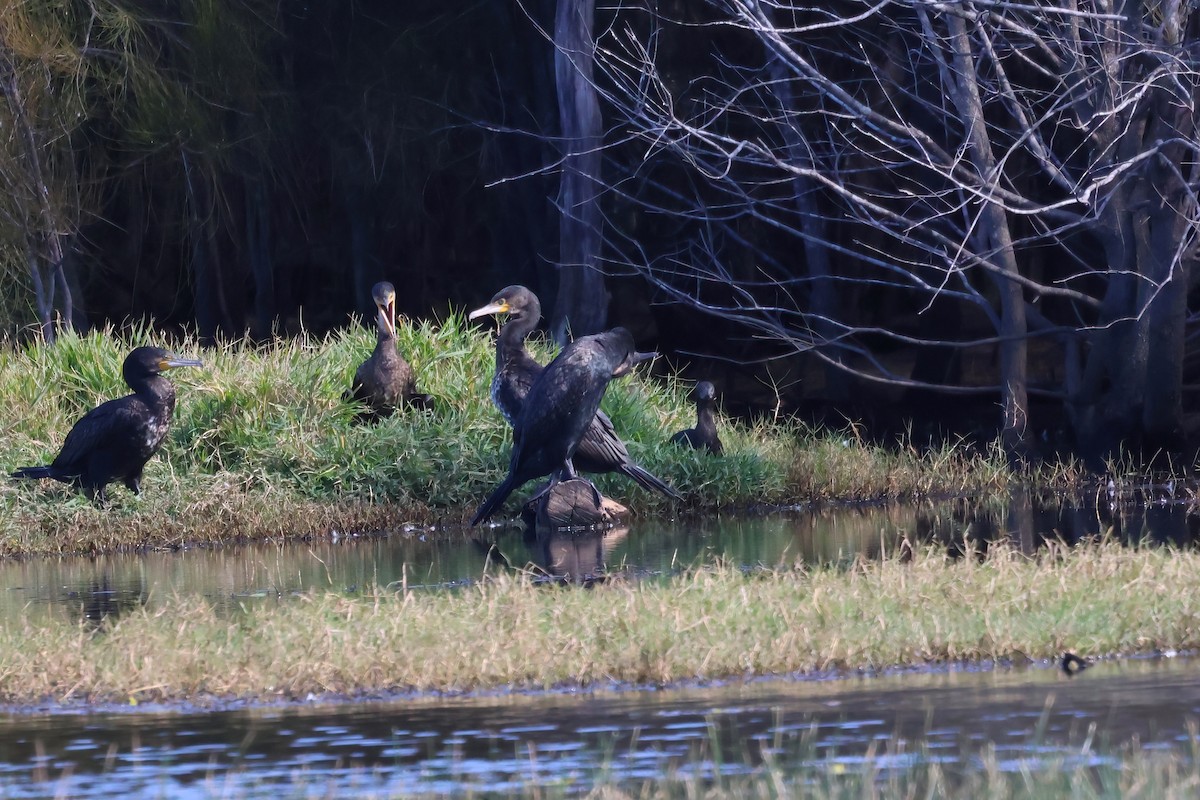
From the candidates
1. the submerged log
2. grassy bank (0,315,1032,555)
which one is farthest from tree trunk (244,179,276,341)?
the submerged log

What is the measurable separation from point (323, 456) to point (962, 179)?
6221mm

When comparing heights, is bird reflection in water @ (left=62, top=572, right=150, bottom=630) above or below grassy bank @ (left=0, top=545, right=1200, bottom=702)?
above

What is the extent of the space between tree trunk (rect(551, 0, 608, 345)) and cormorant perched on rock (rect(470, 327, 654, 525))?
5.56 metres

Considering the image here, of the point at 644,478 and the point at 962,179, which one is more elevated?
the point at 962,179

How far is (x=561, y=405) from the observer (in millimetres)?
12203

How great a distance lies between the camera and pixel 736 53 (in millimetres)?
→ 21953

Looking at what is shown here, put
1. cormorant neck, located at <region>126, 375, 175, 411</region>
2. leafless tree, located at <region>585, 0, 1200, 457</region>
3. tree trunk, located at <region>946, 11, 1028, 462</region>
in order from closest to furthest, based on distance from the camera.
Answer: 1. cormorant neck, located at <region>126, 375, 175, 411</region>
2. leafless tree, located at <region>585, 0, 1200, 457</region>
3. tree trunk, located at <region>946, 11, 1028, 462</region>

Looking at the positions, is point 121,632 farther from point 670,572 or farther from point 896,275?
point 896,275

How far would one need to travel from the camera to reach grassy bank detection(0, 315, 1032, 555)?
1338 centimetres

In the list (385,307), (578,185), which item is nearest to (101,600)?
(385,307)

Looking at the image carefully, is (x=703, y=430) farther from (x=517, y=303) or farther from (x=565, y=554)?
(x=565, y=554)

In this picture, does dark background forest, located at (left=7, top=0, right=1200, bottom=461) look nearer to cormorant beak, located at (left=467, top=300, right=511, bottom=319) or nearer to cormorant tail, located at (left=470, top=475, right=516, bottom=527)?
cormorant beak, located at (left=467, top=300, right=511, bottom=319)

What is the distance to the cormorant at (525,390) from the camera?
1320cm

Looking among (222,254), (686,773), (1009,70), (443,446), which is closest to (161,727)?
(686,773)
